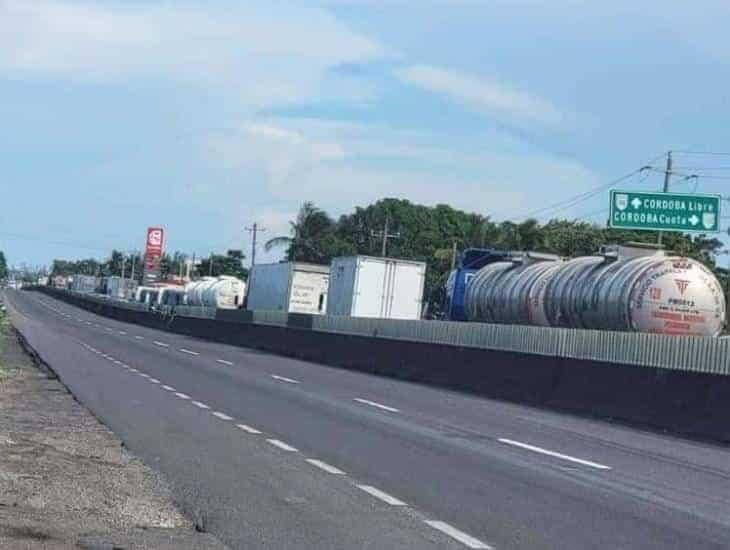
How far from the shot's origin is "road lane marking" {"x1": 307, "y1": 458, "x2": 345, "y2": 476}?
1460cm

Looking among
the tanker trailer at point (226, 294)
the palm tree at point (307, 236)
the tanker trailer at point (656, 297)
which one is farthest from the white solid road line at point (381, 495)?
the palm tree at point (307, 236)

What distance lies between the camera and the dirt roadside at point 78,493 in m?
10.1

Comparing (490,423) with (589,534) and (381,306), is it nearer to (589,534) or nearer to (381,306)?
(589,534)

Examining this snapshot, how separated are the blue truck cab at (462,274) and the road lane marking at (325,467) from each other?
99.2 ft

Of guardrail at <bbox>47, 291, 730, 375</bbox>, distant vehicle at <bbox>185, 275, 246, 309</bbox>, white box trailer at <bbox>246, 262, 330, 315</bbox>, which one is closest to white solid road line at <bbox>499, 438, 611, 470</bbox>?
guardrail at <bbox>47, 291, 730, 375</bbox>

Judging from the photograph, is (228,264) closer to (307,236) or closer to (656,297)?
(307,236)

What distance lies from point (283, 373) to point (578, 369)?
37.4ft

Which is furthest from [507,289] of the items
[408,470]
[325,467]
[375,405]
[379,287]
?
[325,467]

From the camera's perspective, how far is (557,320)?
35969mm

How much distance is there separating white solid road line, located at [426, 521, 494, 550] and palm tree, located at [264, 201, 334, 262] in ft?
341

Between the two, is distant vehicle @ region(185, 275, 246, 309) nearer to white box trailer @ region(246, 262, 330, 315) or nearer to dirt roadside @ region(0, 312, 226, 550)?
white box trailer @ region(246, 262, 330, 315)

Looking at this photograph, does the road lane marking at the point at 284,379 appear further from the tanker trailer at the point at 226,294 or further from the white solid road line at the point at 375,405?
the tanker trailer at the point at 226,294

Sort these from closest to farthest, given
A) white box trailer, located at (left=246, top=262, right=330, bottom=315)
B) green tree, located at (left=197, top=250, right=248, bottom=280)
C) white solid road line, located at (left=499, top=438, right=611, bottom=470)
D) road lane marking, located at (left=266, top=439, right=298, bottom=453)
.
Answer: white solid road line, located at (left=499, top=438, right=611, bottom=470) < road lane marking, located at (left=266, top=439, right=298, bottom=453) < white box trailer, located at (left=246, top=262, right=330, bottom=315) < green tree, located at (left=197, top=250, right=248, bottom=280)

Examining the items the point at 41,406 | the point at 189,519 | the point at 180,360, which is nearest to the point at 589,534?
the point at 189,519
